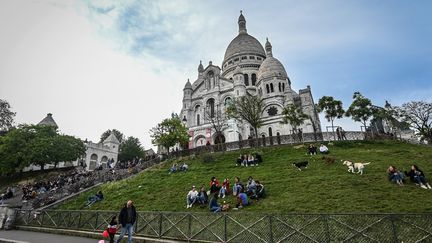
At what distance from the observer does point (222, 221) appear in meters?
8.31

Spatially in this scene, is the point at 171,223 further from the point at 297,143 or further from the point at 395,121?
the point at 395,121

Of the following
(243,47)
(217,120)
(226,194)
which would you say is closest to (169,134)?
(217,120)

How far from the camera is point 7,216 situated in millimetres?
13742

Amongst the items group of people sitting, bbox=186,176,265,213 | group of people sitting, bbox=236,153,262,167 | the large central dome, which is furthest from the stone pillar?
the large central dome

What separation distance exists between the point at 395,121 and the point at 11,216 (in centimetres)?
4643

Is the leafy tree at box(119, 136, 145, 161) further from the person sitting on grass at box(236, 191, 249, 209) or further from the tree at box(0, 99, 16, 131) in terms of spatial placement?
the person sitting on grass at box(236, 191, 249, 209)

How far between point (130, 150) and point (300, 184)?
1985 inches

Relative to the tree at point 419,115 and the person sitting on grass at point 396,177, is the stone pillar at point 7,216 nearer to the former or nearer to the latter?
the person sitting on grass at point 396,177

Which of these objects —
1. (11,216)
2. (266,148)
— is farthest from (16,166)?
(266,148)

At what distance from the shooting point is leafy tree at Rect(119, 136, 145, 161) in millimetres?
57094

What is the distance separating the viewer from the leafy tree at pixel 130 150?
5709 centimetres

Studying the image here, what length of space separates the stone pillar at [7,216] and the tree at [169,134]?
18561mm

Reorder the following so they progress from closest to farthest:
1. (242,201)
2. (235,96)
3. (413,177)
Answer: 1. (242,201)
2. (413,177)
3. (235,96)

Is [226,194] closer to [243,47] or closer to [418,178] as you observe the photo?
[418,178]
